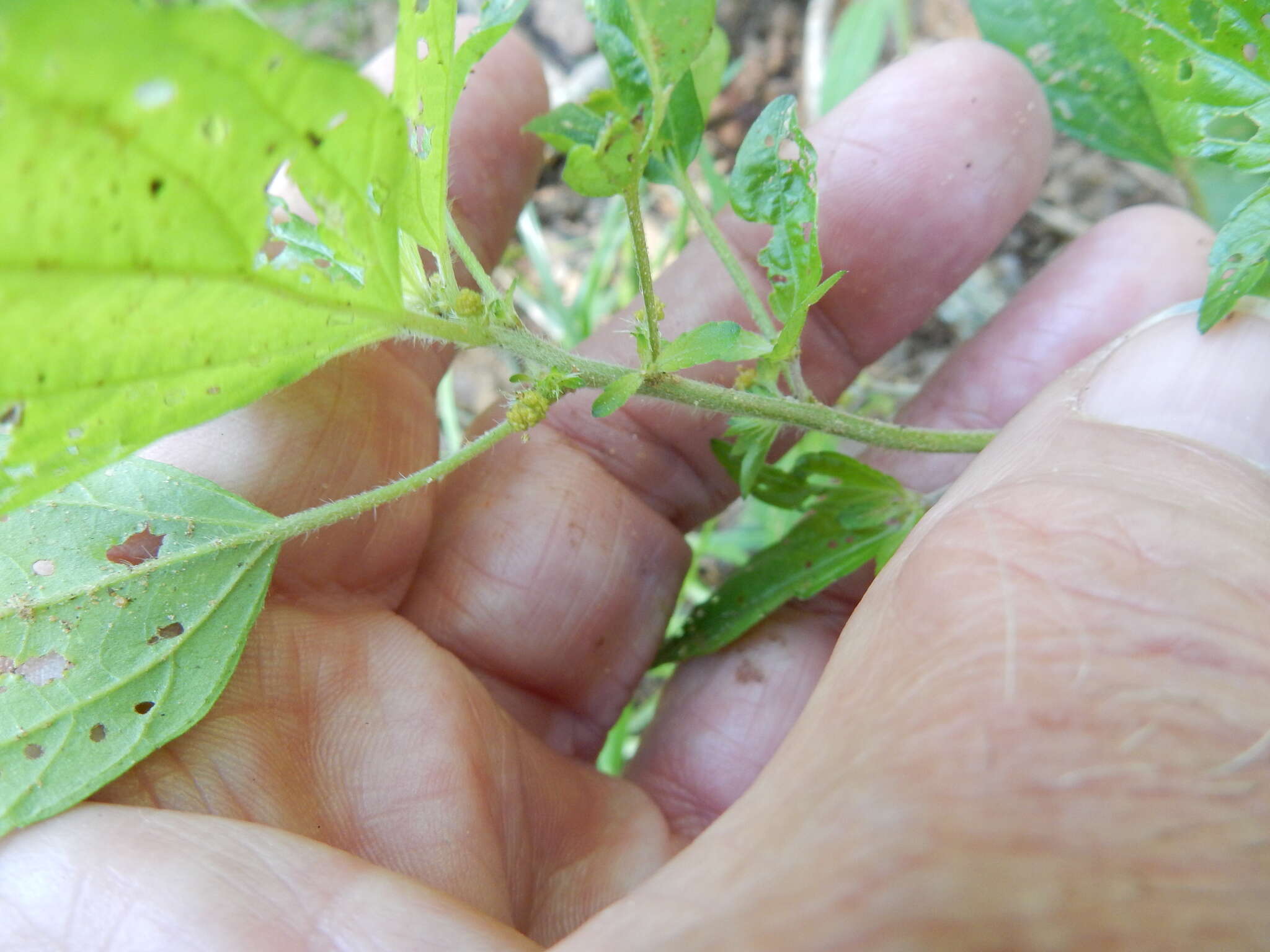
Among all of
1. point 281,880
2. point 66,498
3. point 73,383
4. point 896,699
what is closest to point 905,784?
point 896,699

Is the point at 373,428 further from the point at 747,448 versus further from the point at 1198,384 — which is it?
the point at 1198,384

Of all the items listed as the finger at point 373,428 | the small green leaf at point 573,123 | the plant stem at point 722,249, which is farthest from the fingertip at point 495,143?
the plant stem at point 722,249

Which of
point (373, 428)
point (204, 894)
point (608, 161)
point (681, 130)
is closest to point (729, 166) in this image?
point (681, 130)

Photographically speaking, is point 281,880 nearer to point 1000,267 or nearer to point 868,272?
point 868,272

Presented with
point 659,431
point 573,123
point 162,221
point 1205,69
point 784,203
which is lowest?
point 659,431

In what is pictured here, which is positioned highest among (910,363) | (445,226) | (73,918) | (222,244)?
(222,244)

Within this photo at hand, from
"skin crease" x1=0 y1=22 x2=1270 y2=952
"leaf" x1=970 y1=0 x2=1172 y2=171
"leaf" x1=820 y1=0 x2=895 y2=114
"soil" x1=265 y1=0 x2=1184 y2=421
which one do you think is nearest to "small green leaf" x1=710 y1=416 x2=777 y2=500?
"skin crease" x1=0 y1=22 x2=1270 y2=952

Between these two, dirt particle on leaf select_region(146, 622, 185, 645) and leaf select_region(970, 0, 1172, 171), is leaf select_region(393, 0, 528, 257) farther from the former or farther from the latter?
leaf select_region(970, 0, 1172, 171)
